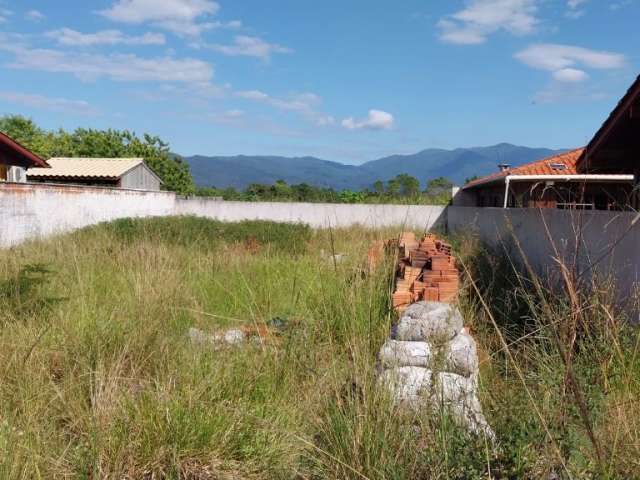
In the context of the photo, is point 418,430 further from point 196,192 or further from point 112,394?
point 196,192

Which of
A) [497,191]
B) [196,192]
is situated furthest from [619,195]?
[196,192]

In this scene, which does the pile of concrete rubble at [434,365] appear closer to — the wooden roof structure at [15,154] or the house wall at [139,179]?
the wooden roof structure at [15,154]

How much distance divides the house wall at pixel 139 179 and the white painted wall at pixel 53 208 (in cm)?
638

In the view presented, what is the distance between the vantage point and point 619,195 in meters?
15.2

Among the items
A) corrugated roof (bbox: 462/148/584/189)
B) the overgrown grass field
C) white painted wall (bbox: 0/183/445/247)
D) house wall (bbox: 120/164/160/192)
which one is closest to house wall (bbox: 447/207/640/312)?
the overgrown grass field

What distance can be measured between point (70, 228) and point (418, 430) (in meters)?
13.9

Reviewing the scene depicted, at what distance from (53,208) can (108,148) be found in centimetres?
2866

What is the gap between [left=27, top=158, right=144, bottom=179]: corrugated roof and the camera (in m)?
25.1

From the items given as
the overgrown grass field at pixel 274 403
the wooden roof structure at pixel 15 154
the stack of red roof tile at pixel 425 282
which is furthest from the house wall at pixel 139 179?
the overgrown grass field at pixel 274 403

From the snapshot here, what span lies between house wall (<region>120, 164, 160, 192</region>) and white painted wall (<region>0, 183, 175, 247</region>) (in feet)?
20.9

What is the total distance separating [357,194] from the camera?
29984mm

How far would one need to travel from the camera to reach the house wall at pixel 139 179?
2616 centimetres

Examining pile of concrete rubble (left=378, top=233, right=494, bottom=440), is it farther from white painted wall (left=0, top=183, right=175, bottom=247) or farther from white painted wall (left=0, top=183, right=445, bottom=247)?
white painted wall (left=0, top=183, right=175, bottom=247)

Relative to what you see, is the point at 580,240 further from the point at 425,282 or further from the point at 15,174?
the point at 15,174
